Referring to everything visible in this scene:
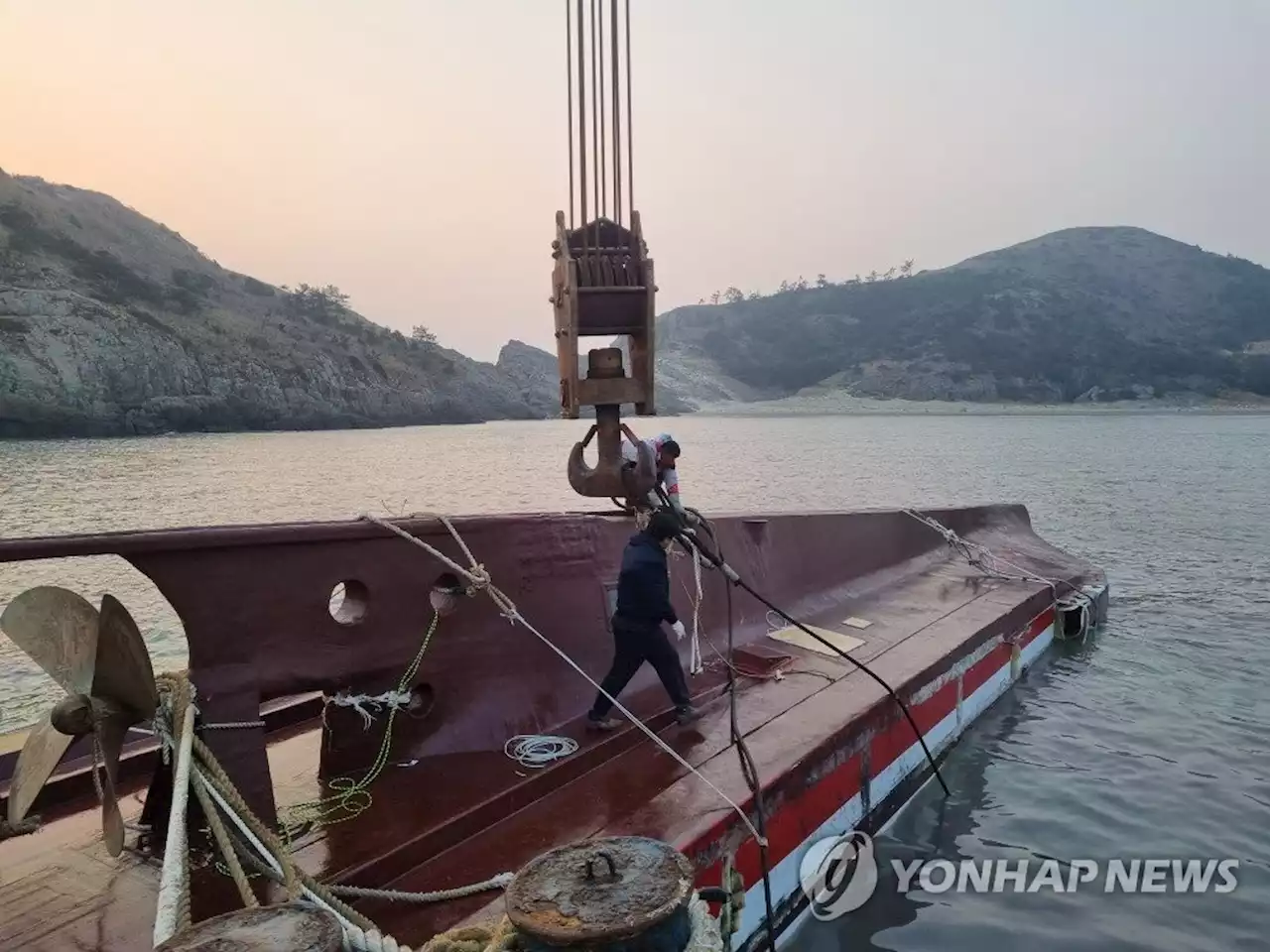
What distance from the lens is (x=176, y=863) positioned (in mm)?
2703

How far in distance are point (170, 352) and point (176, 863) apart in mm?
62474

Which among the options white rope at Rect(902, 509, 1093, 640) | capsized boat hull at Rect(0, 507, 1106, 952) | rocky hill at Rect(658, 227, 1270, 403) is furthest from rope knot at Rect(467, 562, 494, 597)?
rocky hill at Rect(658, 227, 1270, 403)

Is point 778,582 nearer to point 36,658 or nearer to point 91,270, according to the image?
point 36,658

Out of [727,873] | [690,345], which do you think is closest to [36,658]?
[727,873]

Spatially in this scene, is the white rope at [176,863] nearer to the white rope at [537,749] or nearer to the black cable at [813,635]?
the white rope at [537,749]

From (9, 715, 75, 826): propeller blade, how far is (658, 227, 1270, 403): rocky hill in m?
123

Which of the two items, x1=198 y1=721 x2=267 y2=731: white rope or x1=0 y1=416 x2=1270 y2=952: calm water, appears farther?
x1=0 y1=416 x2=1270 y2=952: calm water

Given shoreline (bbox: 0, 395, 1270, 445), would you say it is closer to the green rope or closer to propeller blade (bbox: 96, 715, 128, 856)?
the green rope

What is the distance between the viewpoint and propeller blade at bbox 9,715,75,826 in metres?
3.19

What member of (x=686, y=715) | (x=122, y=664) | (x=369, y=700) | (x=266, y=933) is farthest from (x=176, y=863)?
(x=686, y=715)

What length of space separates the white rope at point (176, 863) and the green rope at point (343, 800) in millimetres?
1174

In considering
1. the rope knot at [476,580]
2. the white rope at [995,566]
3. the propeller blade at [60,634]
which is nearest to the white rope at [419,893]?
the propeller blade at [60,634]

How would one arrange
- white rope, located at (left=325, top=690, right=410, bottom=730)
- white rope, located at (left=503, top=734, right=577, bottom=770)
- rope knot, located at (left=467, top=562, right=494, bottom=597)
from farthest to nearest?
white rope, located at (left=503, top=734, right=577, bottom=770) < rope knot, located at (left=467, top=562, right=494, bottom=597) < white rope, located at (left=325, top=690, right=410, bottom=730)

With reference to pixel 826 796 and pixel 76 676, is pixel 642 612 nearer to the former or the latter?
pixel 826 796
